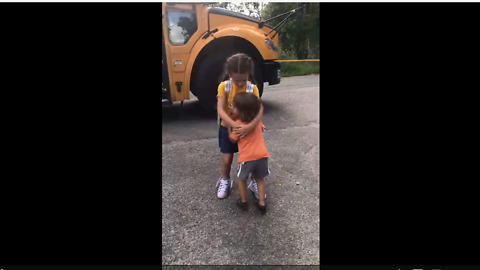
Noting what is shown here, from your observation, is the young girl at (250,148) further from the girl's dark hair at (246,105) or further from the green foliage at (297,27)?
the green foliage at (297,27)

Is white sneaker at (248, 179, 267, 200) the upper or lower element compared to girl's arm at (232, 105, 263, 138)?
lower

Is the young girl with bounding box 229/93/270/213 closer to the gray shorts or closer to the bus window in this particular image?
the gray shorts

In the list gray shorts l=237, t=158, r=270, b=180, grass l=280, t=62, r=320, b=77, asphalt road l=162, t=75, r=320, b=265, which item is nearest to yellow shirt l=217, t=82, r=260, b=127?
gray shorts l=237, t=158, r=270, b=180

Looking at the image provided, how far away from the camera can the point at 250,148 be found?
1.75m

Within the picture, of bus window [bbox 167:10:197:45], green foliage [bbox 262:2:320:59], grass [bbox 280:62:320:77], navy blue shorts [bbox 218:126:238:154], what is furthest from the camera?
bus window [bbox 167:10:197:45]

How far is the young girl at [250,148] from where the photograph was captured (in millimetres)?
1661

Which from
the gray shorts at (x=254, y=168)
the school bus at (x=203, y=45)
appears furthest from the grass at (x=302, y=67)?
the gray shorts at (x=254, y=168)

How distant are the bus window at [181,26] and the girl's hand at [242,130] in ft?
6.94

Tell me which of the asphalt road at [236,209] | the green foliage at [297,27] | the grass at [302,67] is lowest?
the asphalt road at [236,209]

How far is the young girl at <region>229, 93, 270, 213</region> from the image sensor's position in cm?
166

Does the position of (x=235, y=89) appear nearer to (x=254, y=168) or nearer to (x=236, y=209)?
(x=254, y=168)

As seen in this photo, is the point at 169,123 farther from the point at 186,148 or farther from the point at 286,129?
the point at 286,129

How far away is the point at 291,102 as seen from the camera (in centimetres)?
471

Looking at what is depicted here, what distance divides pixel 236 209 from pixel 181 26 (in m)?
2.41
